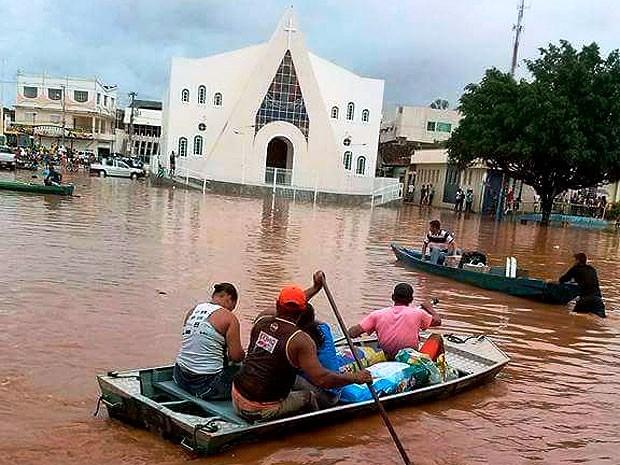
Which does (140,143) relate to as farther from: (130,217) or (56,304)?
(56,304)

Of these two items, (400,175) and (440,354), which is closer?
(440,354)

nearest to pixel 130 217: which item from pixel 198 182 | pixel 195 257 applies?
pixel 195 257

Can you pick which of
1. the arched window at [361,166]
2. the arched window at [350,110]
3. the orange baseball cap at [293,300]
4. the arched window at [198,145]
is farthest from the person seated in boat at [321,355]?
the arched window at [350,110]

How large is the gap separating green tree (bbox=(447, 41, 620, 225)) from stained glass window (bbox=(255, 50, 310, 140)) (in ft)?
46.3

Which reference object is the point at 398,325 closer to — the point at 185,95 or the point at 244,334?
the point at 244,334

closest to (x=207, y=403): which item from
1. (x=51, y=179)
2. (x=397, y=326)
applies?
(x=397, y=326)

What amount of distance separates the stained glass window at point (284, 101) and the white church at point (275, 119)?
0.22 feet

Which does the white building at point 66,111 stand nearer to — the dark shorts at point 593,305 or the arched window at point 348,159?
the arched window at point 348,159

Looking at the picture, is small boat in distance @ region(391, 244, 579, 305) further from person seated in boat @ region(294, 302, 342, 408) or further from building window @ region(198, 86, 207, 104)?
building window @ region(198, 86, 207, 104)

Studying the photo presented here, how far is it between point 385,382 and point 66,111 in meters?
76.0

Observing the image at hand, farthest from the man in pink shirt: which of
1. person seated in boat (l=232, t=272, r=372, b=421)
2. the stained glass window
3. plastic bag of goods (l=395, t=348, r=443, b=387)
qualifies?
the stained glass window

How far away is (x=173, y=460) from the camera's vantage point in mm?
4949

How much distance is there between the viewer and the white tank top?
18.0 ft

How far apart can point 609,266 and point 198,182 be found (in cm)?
2825
